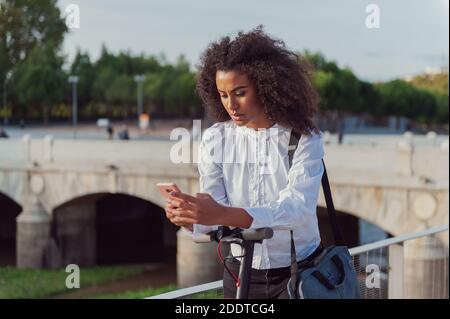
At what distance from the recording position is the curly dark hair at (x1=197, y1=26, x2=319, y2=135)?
6.73 ft

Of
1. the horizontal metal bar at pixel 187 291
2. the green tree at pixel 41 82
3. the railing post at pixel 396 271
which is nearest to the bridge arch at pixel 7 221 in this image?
the green tree at pixel 41 82

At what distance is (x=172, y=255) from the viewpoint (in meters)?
22.5

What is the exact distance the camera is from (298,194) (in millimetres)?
1934

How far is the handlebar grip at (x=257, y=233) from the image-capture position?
184 centimetres

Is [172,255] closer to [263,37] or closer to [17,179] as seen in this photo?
[17,179]

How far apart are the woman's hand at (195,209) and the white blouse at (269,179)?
0.16m

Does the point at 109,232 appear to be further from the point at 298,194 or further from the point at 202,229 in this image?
the point at 298,194

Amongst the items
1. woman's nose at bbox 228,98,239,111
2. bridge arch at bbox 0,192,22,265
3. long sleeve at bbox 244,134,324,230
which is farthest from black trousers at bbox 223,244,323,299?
bridge arch at bbox 0,192,22,265

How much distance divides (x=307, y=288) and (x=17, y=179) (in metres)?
19.5

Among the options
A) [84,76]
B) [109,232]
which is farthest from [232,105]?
[84,76]

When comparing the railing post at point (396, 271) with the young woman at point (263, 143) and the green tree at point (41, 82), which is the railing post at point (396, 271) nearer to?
the young woman at point (263, 143)

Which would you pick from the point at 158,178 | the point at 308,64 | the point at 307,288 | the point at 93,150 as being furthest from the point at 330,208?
the point at 93,150

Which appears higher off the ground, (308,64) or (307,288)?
(308,64)

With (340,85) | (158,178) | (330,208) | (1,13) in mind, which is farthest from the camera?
(340,85)
